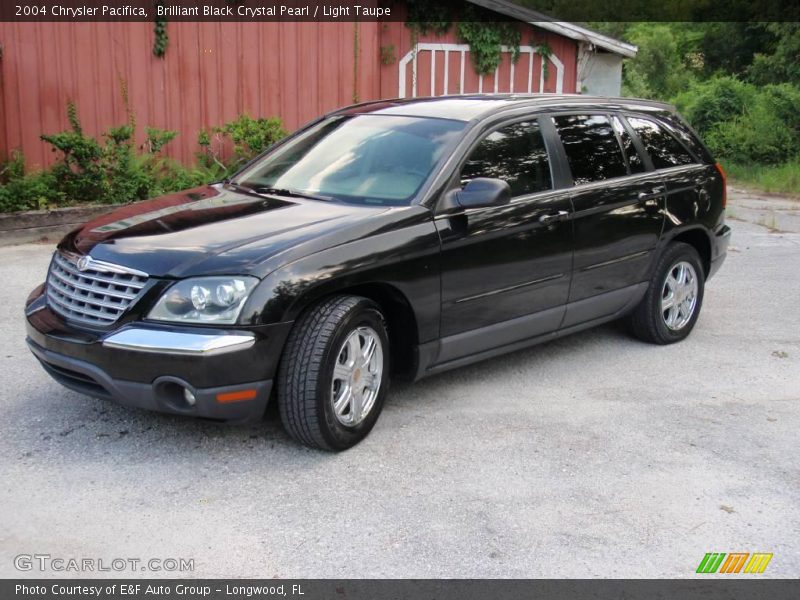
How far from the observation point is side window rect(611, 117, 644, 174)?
6.58 metres

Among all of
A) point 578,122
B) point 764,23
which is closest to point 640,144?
point 578,122

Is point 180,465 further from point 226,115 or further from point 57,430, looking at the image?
point 226,115

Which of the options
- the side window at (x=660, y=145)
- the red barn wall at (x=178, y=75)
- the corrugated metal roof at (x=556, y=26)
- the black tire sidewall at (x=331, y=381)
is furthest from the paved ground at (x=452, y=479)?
the corrugated metal roof at (x=556, y=26)

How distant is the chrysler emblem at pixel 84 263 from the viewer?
4639 mm

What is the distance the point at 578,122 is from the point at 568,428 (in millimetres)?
2146

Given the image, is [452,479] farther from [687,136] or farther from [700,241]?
[687,136]

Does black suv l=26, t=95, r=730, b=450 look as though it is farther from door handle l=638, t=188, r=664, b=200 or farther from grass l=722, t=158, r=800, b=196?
grass l=722, t=158, r=800, b=196

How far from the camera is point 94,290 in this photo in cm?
457

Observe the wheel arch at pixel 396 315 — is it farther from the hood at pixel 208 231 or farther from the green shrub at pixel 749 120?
the green shrub at pixel 749 120

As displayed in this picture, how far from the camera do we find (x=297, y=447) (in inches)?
191

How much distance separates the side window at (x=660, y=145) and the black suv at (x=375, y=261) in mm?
16

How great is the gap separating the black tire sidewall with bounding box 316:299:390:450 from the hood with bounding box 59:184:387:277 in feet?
1.45

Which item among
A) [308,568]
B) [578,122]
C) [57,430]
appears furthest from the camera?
[578,122]

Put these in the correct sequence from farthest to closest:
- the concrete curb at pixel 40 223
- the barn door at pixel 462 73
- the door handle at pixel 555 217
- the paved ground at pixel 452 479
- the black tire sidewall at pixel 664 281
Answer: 1. the barn door at pixel 462 73
2. the concrete curb at pixel 40 223
3. the black tire sidewall at pixel 664 281
4. the door handle at pixel 555 217
5. the paved ground at pixel 452 479
